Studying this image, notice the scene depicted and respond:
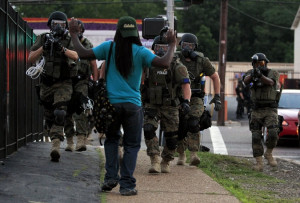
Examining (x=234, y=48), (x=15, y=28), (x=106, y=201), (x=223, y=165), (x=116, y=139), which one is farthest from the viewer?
(x=234, y=48)

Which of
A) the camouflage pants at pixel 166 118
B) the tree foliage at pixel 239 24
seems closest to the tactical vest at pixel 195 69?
the camouflage pants at pixel 166 118

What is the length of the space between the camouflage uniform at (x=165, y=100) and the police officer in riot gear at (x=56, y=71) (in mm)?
1083

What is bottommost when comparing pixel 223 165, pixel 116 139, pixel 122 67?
pixel 223 165

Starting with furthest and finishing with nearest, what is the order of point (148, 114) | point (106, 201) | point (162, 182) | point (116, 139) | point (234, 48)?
point (234, 48) → point (148, 114) → point (162, 182) → point (116, 139) → point (106, 201)

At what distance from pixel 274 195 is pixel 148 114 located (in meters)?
2.01

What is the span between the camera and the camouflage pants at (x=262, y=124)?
1289 cm

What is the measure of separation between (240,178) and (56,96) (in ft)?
9.96

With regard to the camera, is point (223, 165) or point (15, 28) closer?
point (15, 28)

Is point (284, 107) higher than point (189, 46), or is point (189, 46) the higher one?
point (189, 46)

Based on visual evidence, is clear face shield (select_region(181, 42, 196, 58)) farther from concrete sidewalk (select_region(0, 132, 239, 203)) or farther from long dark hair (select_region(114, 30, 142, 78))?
long dark hair (select_region(114, 30, 142, 78))

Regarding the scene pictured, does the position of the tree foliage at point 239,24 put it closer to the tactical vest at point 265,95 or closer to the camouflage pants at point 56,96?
the tactical vest at point 265,95

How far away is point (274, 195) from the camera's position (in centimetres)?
931

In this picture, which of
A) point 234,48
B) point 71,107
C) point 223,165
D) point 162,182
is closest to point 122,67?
point 162,182

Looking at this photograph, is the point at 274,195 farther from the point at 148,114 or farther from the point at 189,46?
the point at 189,46
